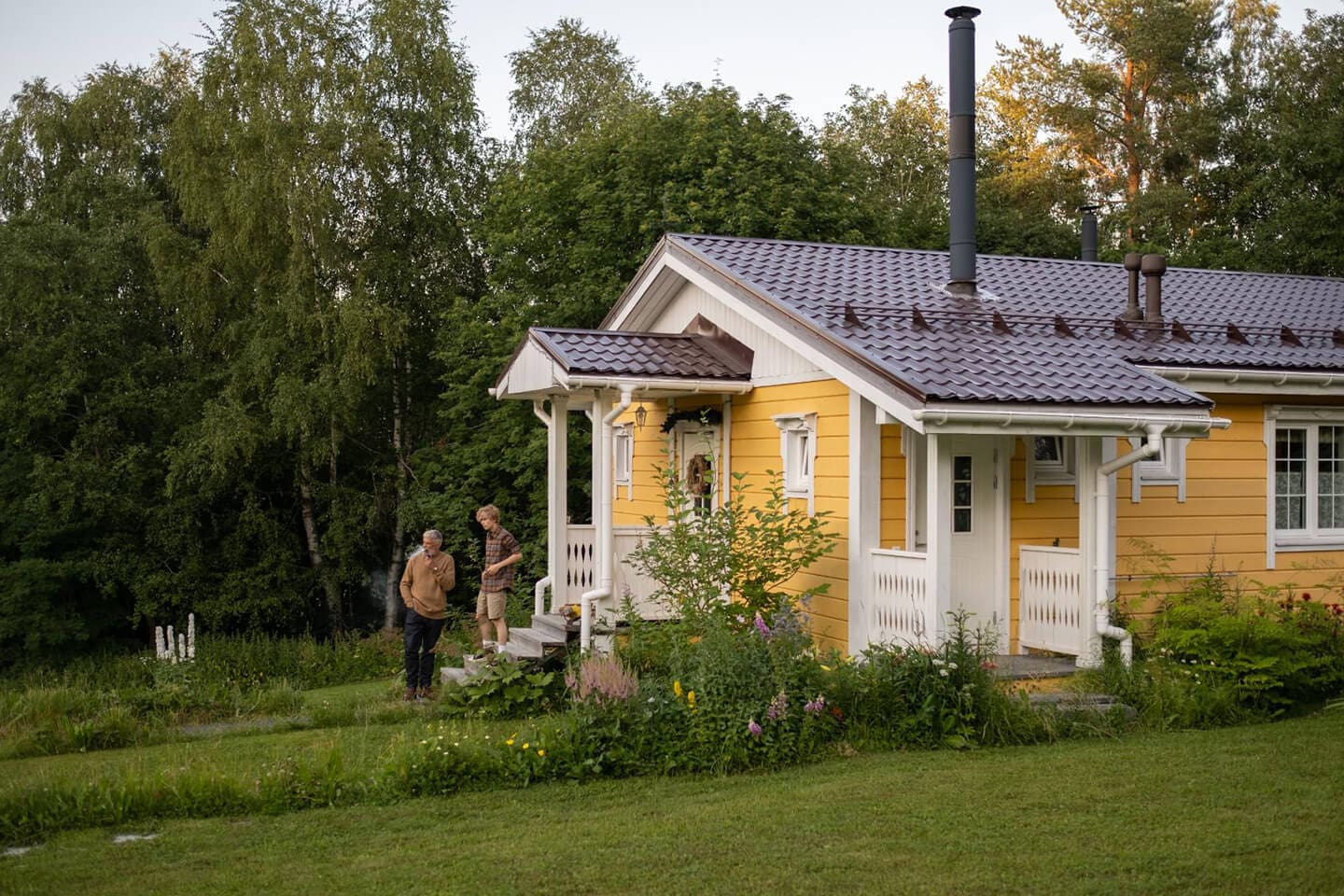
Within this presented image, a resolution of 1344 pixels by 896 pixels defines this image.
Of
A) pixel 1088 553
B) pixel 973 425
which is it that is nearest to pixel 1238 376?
pixel 1088 553

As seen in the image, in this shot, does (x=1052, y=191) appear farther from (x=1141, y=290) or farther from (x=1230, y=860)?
(x=1230, y=860)

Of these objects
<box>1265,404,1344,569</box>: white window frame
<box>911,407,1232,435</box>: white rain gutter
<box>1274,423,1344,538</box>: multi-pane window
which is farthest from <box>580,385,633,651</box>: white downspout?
<box>1274,423,1344,538</box>: multi-pane window

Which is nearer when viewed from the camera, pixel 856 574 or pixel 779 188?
pixel 856 574

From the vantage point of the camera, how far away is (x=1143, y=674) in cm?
995

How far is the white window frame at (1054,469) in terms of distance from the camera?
1138 centimetres

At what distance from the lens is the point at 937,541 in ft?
31.8

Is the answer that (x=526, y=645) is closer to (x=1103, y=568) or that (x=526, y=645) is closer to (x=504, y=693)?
(x=504, y=693)

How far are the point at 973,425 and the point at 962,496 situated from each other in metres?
2.07

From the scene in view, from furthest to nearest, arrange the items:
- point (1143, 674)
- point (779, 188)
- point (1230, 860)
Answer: point (779, 188)
point (1143, 674)
point (1230, 860)

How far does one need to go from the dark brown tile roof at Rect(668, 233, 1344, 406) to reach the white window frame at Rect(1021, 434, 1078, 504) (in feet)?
3.07

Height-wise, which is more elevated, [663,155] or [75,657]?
[663,155]

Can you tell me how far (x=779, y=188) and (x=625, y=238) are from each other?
10.5ft

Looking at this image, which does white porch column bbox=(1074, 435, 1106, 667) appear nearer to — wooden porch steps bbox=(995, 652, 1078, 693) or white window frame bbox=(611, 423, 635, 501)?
wooden porch steps bbox=(995, 652, 1078, 693)

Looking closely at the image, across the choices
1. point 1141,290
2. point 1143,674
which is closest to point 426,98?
point 1141,290
